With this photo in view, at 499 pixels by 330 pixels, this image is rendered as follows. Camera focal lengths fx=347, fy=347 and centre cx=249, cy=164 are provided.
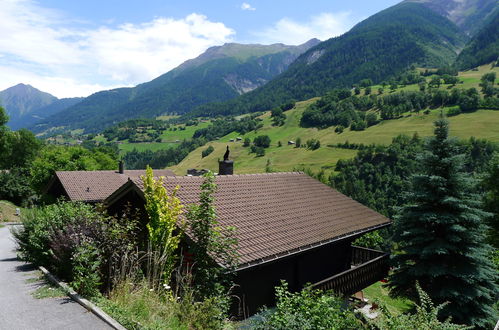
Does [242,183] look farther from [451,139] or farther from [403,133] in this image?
[403,133]

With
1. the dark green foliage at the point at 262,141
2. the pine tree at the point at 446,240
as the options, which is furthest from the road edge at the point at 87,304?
the dark green foliage at the point at 262,141

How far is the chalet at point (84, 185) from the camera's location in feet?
99.6

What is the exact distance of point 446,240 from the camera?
507 inches

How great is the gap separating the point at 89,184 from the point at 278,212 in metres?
25.0

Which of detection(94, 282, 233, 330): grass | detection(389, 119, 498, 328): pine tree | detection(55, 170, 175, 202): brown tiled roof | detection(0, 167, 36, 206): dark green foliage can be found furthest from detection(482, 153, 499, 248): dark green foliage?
detection(0, 167, 36, 206): dark green foliage

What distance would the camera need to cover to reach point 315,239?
1192cm

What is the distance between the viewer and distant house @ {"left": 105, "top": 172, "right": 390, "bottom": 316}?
1048 centimetres

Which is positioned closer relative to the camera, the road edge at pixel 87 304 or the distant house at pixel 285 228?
the road edge at pixel 87 304

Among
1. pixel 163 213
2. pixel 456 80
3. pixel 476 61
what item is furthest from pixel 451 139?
pixel 476 61

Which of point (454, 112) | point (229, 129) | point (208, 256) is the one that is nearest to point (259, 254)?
point (208, 256)

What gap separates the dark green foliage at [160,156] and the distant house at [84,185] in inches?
4837

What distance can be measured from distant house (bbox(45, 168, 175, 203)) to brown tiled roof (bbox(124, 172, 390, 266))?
2001 centimetres

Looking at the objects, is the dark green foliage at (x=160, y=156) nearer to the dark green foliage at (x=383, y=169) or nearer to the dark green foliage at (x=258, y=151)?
the dark green foliage at (x=258, y=151)

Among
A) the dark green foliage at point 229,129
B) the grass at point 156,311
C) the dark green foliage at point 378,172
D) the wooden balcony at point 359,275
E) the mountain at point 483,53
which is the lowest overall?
the dark green foliage at point 378,172
